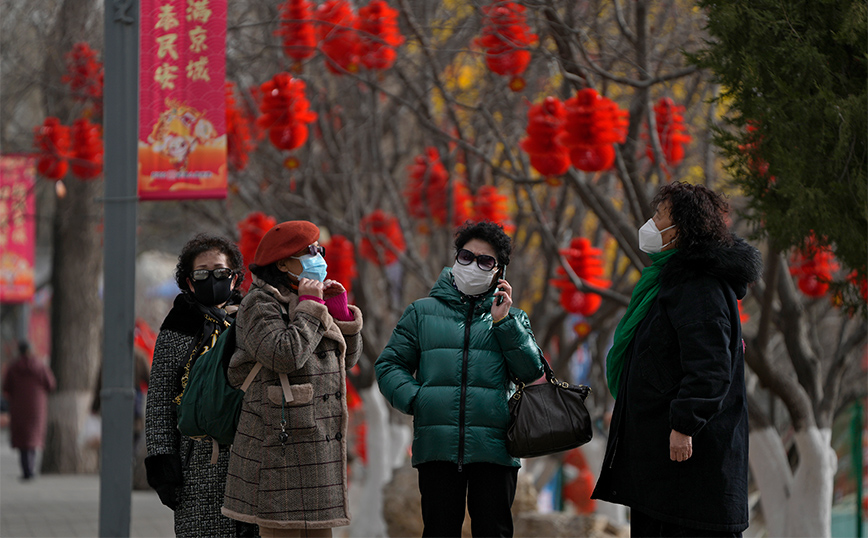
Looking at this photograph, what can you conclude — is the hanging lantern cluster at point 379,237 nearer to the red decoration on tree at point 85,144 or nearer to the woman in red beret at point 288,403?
the red decoration on tree at point 85,144

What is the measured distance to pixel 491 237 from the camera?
421 centimetres

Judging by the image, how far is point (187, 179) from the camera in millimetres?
4715

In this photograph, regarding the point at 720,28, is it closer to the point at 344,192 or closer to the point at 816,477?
the point at 816,477

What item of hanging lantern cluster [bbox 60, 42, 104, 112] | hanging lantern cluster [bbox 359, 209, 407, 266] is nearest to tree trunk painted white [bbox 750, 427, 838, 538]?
hanging lantern cluster [bbox 359, 209, 407, 266]

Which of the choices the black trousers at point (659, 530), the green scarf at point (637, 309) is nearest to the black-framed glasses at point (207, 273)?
the green scarf at point (637, 309)

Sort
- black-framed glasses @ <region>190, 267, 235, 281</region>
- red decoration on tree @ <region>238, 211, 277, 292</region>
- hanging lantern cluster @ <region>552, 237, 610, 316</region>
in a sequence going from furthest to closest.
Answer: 1. red decoration on tree @ <region>238, 211, 277, 292</region>
2. hanging lantern cluster @ <region>552, 237, 610, 316</region>
3. black-framed glasses @ <region>190, 267, 235, 281</region>

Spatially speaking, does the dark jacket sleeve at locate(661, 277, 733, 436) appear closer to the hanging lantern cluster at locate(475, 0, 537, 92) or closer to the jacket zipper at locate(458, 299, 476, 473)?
the jacket zipper at locate(458, 299, 476, 473)

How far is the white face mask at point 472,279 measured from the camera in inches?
164

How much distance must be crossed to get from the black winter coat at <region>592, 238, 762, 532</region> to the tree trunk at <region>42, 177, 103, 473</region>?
36.4ft

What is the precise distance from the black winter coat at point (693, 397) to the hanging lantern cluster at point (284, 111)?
158 inches

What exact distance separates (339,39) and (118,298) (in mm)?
3527

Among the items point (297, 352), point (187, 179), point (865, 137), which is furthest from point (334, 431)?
point (865, 137)

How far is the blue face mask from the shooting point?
3.94 m

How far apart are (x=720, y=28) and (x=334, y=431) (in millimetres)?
2528
